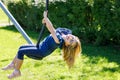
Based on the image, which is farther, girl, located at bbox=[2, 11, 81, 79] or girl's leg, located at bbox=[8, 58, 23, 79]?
girl's leg, located at bbox=[8, 58, 23, 79]

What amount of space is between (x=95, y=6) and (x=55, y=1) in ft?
8.64

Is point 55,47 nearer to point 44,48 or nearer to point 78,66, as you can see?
point 44,48

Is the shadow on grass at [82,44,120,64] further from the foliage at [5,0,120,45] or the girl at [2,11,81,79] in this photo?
the girl at [2,11,81,79]

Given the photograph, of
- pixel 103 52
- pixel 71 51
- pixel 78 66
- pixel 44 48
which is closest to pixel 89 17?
pixel 103 52

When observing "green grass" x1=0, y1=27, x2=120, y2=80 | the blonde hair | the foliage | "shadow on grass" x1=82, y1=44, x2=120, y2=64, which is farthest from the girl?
the foliage

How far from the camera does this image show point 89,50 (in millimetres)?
11023

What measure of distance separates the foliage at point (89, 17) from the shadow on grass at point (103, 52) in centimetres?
32

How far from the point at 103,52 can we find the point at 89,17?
1.95 meters

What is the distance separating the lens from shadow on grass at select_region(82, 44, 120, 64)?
9922 mm

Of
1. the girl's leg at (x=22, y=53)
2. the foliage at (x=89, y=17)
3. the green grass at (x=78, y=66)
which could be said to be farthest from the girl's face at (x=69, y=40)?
the foliage at (x=89, y=17)

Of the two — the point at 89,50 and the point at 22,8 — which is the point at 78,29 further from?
the point at 22,8

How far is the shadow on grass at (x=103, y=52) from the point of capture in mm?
9922

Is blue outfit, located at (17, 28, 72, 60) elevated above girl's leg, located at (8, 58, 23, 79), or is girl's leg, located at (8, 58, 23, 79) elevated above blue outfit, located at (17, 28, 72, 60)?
blue outfit, located at (17, 28, 72, 60)

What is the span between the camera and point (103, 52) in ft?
35.0
